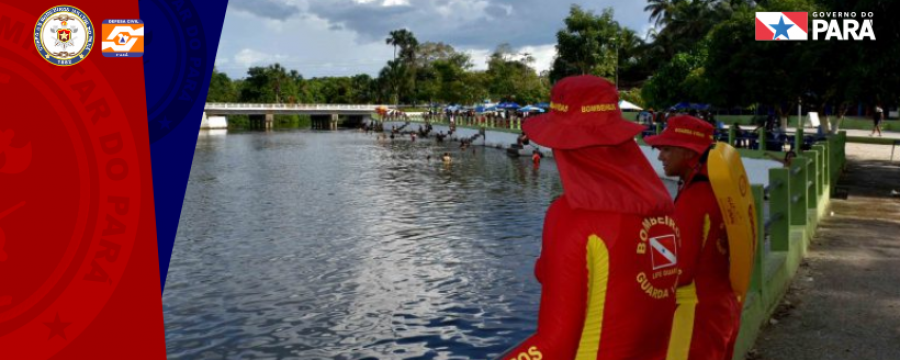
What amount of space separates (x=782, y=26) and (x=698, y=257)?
31654mm

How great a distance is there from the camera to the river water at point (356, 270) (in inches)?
503

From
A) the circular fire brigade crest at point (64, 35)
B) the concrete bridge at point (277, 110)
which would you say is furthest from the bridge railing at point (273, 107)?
the circular fire brigade crest at point (64, 35)

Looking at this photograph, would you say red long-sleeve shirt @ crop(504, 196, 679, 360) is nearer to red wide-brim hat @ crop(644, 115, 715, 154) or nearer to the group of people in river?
the group of people in river

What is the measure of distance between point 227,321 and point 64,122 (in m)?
12.2

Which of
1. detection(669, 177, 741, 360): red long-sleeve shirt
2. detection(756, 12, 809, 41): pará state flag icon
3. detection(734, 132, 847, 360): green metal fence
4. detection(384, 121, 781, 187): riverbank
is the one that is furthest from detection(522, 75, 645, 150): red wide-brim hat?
detection(756, 12, 809, 41): pará state flag icon

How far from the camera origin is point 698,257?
343 centimetres

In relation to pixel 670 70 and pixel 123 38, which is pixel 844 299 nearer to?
pixel 123 38

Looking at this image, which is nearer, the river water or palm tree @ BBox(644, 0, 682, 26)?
the river water

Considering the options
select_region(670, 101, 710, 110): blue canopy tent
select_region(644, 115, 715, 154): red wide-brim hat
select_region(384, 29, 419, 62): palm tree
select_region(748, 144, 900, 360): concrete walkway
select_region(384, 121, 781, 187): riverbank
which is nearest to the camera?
select_region(644, 115, 715, 154): red wide-brim hat

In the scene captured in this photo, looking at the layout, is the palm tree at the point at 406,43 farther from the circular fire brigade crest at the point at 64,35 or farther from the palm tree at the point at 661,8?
the circular fire brigade crest at the point at 64,35

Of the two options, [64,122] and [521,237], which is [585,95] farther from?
[521,237]

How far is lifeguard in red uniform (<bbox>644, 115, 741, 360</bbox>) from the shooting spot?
331cm

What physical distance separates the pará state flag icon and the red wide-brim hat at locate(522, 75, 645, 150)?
30185 millimetres

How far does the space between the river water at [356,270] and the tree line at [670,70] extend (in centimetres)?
1069
